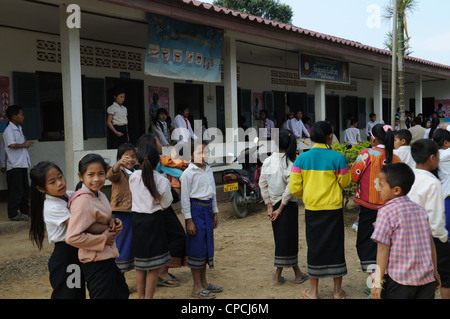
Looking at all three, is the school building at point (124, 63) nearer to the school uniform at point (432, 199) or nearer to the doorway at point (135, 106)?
the doorway at point (135, 106)

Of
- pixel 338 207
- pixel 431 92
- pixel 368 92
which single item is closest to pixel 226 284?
pixel 338 207

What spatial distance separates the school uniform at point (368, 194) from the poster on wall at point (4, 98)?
5.88 meters

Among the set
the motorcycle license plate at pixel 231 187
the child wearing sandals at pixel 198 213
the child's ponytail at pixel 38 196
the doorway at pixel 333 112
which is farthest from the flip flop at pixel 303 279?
the doorway at pixel 333 112

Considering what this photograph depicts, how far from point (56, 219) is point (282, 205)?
7.05 ft

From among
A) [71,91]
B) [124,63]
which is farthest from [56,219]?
[124,63]

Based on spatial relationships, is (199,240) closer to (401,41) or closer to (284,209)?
(284,209)

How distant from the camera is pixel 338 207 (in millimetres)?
3699

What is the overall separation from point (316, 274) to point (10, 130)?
4763 millimetres

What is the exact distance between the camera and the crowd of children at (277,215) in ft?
8.23

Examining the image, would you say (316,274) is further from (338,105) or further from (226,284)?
(338,105)

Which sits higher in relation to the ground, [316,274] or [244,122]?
[244,122]

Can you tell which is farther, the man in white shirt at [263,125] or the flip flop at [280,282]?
the man in white shirt at [263,125]

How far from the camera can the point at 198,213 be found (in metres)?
3.87

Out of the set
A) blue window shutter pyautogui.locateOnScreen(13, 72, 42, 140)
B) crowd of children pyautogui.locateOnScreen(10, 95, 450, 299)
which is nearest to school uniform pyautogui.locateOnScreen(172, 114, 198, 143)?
blue window shutter pyautogui.locateOnScreen(13, 72, 42, 140)
